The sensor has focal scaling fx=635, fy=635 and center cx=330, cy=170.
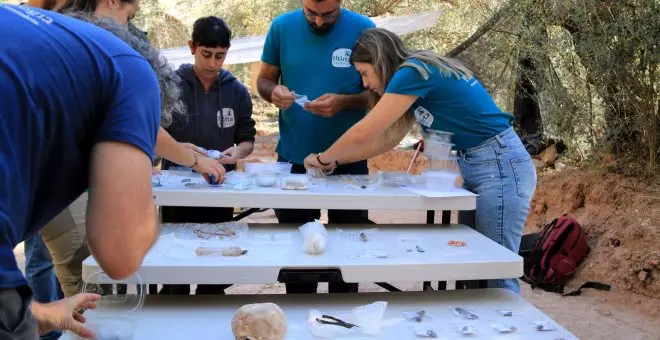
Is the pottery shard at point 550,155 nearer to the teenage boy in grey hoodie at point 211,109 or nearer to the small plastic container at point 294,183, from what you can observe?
the teenage boy in grey hoodie at point 211,109

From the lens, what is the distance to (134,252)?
101 centimetres

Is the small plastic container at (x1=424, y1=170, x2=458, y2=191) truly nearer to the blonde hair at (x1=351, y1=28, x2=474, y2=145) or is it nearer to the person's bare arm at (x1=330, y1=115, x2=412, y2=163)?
the person's bare arm at (x1=330, y1=115, x2=412, y2=163)

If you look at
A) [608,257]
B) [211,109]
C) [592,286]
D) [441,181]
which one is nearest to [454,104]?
[441,181]

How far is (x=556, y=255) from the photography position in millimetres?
4723

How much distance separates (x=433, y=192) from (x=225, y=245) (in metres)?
0.83

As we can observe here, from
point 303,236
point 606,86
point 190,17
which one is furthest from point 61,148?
point 190,17

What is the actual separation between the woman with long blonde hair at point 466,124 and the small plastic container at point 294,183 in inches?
9.4

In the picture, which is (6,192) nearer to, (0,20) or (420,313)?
(0,20)

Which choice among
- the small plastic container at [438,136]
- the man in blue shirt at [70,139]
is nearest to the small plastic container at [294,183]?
the small plastic container at [438,136]

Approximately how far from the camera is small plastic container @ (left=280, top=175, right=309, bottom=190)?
2.44 m

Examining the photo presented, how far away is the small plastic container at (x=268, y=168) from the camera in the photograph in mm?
2803

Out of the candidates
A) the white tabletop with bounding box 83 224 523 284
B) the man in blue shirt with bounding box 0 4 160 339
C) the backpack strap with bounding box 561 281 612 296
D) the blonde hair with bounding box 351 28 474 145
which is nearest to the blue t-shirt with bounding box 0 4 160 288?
the man in blue shirt with bounding box 0 4 160 339

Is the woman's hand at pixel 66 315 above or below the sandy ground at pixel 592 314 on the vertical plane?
above

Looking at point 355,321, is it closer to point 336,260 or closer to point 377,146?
point 336,260
